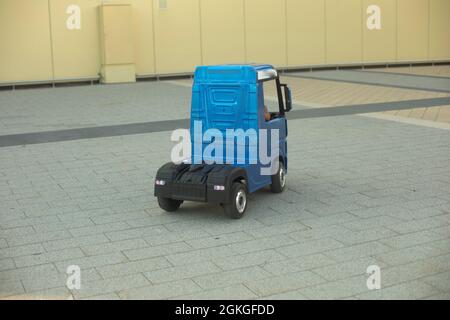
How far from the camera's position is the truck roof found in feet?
21.6

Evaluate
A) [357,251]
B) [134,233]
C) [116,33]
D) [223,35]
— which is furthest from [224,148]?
[223,35]

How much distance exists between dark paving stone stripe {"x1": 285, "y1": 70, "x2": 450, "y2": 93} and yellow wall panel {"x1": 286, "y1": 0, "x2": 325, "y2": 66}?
0.65 m

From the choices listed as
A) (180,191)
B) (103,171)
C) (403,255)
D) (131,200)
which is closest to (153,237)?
(180,191)

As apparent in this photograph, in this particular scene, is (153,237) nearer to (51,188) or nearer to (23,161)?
(51,188)

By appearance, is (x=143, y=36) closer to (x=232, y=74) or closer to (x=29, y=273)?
(x=232, y=74)

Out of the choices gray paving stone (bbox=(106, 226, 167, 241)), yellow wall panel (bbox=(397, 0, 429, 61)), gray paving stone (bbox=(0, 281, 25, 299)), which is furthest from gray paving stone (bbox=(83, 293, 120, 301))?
yellow wall panel (bbox=(397, 0, 429, 61))

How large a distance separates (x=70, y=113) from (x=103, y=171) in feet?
19.5

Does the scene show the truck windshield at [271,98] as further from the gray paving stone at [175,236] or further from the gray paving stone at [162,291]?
→ the gray paving stone at [162,291]

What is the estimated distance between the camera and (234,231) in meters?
6.02

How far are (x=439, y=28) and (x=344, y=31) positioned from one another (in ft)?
13.8

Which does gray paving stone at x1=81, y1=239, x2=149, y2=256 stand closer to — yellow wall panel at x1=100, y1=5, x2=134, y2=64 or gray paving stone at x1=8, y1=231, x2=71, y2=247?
gray paving stone at x1=8, y1=231, x2=71, y2=247

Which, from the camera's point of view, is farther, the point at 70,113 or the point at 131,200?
the point at 70,113
